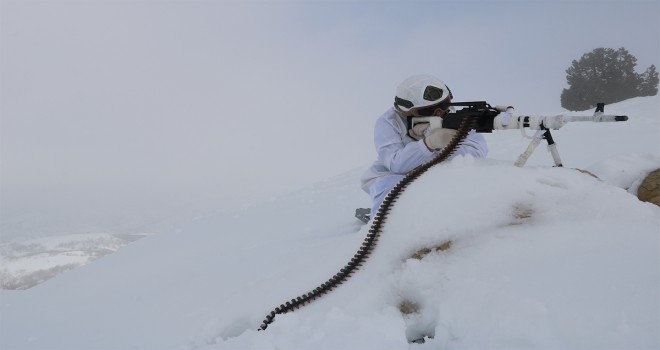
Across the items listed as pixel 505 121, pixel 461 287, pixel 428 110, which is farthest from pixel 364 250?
pixel 428 110

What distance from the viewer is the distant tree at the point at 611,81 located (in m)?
33.2

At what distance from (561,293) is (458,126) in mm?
1535

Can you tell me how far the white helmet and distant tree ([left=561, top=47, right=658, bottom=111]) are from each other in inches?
1355

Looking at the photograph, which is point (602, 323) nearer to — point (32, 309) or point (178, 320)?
point (178, 320)

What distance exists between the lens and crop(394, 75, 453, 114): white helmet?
12.7 feet

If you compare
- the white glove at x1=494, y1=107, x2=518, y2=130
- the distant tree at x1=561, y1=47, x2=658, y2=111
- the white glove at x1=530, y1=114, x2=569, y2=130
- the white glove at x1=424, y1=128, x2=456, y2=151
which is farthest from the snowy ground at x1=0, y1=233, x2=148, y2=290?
the white glove at x1=530, y1=114, x2=569, y2=130

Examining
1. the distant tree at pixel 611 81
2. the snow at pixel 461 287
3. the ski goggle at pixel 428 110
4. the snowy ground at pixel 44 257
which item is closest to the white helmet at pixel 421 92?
the ski goggle at pixel 428 110

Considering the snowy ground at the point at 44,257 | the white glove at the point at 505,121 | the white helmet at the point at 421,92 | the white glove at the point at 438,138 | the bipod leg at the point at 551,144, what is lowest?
the snowy ground at the point at 44,257

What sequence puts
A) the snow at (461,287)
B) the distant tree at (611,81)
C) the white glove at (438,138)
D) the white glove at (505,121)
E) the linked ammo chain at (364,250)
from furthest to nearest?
1. the distant tree at (611,81)
2. the white glove at (438,138)
3. the white glove at (505,121)
4. the linked ammo chain at (364,250)
5. the snow at (461,287)

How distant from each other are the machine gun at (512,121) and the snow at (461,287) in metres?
0.19

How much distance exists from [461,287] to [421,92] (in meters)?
1.93

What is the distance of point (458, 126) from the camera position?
11.2 feet

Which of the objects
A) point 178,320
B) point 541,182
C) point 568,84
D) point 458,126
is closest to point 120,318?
point 178,320

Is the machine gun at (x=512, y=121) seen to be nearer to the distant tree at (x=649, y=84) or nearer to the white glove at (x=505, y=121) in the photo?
the white glove at (x=505, y=121)
